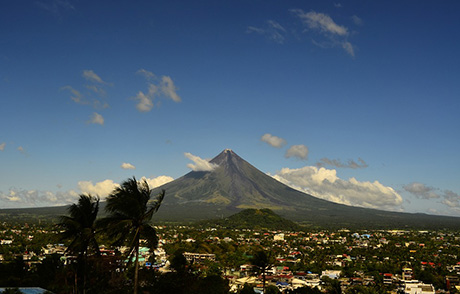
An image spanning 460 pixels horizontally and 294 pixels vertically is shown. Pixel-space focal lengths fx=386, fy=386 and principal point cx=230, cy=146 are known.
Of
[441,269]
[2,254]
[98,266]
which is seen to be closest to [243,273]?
[441,269]

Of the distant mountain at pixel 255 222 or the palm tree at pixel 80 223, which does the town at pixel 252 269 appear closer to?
the palm tree at pixel 80 223

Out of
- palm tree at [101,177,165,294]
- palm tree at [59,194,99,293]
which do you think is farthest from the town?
palm tree at [101,177,165,294]

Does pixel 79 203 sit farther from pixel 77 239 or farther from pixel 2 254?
pixel 2 254

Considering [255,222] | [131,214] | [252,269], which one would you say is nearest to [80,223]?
[131,214]

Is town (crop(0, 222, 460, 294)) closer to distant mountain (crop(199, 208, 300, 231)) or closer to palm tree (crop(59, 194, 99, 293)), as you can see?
palm tree (crop(59, 194, 99, 293))

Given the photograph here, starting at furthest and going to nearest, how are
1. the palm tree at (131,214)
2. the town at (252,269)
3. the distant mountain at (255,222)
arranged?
the distant mountain at (255,222) → the town at (252,269) → the palm tree at (131,214)

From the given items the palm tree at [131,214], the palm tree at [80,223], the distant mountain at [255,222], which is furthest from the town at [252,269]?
the distant mountain at [255,222]
